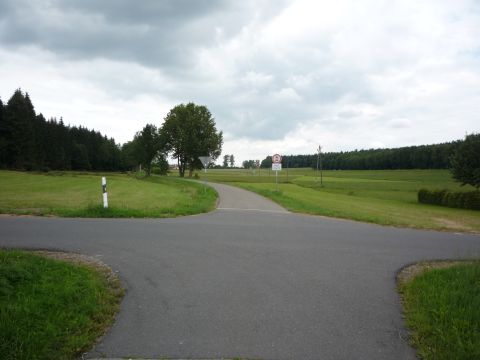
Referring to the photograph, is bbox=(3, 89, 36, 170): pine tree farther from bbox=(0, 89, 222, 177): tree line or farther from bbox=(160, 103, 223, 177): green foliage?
bbox=(160, 103, 223, 177): green foliage

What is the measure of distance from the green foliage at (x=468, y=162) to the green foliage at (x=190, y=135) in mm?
41479

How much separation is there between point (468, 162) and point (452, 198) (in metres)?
7.06

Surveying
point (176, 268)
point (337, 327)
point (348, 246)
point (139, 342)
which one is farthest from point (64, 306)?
point (348, 246)

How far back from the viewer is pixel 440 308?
417 cm

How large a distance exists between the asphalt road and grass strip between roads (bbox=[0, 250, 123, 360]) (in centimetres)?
24

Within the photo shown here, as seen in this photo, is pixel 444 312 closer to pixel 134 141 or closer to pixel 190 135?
pixel 190 135

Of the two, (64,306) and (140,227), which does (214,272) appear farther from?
(140,227)

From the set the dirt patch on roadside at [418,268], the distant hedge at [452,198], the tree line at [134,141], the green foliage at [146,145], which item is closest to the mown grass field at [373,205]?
the distant hedge at [452,198]

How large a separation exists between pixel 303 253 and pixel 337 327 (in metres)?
3.34

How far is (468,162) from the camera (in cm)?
3803

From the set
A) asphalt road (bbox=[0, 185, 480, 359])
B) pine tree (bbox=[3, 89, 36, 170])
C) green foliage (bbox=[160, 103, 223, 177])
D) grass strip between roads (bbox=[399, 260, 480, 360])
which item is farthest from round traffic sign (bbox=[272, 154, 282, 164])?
pine tree (bbox=[3, 89, 36, 170])

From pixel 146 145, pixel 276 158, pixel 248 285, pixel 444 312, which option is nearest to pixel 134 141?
pixel 146 145

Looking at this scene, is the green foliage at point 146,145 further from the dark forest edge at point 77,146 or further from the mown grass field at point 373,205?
the mown grass field at point 373,205

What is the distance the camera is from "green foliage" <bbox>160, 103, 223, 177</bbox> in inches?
2473
